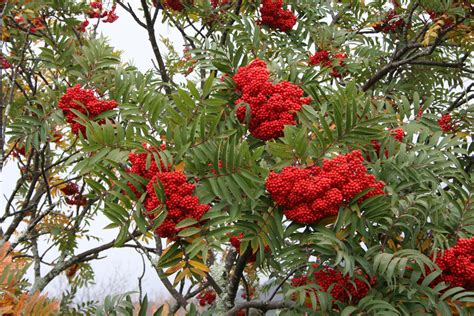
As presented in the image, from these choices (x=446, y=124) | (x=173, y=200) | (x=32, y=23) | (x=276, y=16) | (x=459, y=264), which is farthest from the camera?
(x=32, y=23)

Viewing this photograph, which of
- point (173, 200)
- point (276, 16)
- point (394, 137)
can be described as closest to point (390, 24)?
point (276, 16)

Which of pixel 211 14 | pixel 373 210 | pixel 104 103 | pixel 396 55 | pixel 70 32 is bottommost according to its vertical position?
pixel 373 210

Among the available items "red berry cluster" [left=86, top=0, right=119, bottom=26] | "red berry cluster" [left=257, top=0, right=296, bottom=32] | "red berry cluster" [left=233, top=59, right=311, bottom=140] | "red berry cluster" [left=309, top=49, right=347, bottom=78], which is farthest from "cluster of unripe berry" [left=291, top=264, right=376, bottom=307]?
"red berry cluster" [left=86, top=0, right=119, bottom=26]

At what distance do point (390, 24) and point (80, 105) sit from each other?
9.33 ft

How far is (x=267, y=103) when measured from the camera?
2.13 m

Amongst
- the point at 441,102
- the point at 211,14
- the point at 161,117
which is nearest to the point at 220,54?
the point at 161,117

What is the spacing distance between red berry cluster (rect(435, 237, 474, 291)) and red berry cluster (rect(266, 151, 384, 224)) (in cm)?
35

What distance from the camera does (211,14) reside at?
14.2 ft

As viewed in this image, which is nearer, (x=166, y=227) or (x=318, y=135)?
(x=166, y=227)

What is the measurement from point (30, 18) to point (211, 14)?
1.28 metres

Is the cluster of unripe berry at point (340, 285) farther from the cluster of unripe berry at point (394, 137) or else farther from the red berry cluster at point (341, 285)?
the cluster of unripe berry at point (394, 137)

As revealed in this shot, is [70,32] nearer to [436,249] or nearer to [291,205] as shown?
[291,205]

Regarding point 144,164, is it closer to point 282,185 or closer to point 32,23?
point 282,185

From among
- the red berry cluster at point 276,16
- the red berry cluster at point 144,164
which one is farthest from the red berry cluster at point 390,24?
the red berry cluster at point 144,164
